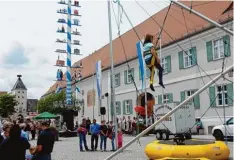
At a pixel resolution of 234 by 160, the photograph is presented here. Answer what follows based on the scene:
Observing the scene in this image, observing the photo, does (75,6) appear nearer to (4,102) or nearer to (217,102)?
(217,102)

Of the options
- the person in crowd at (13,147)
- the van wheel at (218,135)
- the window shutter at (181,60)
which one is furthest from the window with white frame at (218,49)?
the person in crowd at (13,147)

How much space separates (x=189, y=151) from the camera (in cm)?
901

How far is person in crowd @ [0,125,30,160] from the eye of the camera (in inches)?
231

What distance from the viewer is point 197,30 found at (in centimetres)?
2473

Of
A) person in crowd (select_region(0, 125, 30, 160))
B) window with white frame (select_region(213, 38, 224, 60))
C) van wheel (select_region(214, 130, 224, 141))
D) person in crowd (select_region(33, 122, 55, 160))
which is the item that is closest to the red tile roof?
window with white frame (select_region(213, 38, 224, 60))

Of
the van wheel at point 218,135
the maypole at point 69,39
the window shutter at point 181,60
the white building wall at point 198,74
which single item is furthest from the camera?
the maypole at point 69,39

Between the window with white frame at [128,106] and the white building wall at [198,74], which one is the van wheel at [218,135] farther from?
the window with white frame at [128,106]

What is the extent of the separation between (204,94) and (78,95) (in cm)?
3086

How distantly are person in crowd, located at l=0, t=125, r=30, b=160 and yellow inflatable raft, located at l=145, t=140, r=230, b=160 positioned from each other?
4.03m

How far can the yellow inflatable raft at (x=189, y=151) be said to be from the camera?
900 cm

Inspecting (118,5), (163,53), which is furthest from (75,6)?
(118,5)

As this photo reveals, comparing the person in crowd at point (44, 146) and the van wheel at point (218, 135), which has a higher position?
the person in crowd at point (44, 146)

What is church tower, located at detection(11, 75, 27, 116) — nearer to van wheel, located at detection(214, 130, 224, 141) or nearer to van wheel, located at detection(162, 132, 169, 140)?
van wheel, located at detection(162, 132, 169, 140)

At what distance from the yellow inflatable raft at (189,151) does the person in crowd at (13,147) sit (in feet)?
13.2
